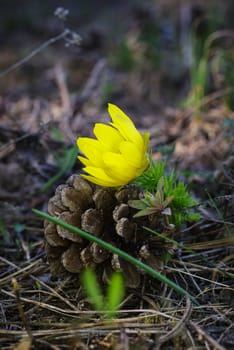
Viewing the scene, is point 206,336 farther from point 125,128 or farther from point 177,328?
point 125,128

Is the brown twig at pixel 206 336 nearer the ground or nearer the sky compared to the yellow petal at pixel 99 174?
nearer the ground

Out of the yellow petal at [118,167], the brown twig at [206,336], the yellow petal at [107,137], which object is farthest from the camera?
the yellow petal at [107,137]

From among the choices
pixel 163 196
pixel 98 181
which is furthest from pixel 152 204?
pixel 98 181

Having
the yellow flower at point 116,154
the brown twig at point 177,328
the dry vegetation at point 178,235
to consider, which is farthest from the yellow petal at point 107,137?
the brown twig at point 177,328

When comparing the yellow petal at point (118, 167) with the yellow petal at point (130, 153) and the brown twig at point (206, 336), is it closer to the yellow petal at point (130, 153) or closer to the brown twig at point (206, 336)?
the yellow petal at point (130, 153)

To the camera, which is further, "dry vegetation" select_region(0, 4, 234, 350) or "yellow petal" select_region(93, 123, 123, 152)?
"yellow petal" select_region(93, 123, 123, 152)

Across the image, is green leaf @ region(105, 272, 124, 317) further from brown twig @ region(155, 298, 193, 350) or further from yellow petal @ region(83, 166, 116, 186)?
yellow petal @ region(83, 166, 116, 186)

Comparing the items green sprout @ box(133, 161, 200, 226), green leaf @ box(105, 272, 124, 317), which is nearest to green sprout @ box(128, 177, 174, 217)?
green sprout @ box(133, 161, 200, 226)
